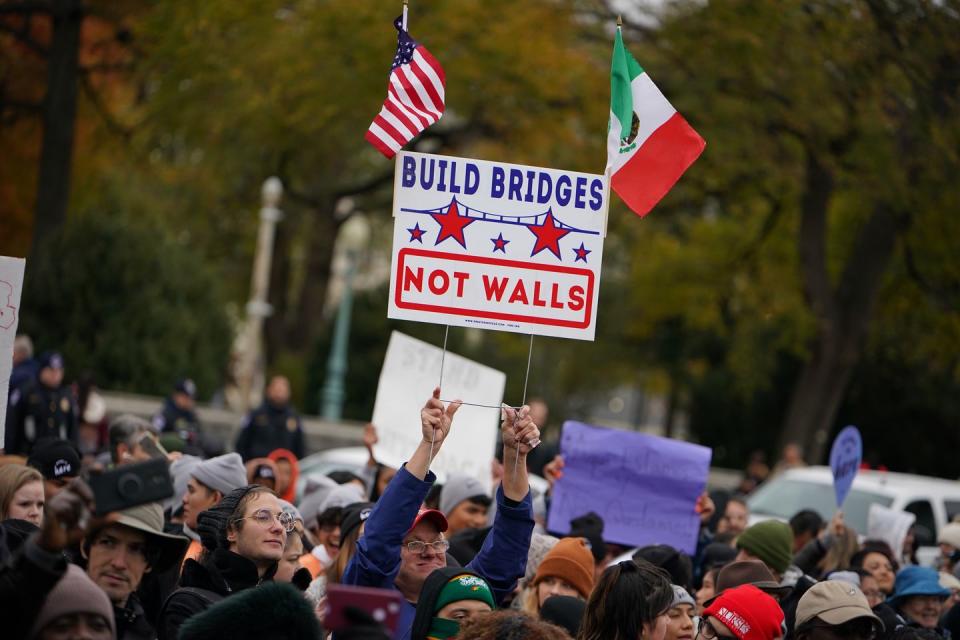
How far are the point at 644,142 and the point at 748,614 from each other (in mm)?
2818

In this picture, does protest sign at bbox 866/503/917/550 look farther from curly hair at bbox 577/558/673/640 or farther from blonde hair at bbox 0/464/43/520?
blonde hair at bbox 0/464/43/520

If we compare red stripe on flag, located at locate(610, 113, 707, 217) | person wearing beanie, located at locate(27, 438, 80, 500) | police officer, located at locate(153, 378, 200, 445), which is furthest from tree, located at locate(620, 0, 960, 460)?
person wearing beanie, located at locate(27, 438, 80, 500)

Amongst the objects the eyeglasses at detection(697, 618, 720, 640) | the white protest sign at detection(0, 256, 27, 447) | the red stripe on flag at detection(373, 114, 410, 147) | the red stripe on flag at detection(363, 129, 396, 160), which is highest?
the red stripe on flag at detection(373, 114, 410, 147)

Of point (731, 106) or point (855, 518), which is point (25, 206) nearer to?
point (731, 106)

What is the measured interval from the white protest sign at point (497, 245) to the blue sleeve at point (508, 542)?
0.92m

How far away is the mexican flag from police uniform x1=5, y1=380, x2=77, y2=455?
6.62 metres

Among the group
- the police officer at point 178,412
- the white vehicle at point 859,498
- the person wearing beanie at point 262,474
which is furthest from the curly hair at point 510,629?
the white vehicle at point 859,498

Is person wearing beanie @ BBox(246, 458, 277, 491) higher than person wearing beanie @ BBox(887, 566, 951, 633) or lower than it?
higher

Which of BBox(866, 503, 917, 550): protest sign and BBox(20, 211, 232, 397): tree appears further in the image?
BBox(20, 211, 232, 397): tree

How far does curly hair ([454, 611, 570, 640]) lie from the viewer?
4418 millimetres

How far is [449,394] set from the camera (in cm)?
995

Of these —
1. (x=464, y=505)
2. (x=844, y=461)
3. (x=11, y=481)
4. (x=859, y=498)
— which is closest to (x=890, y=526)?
(x=844, y=461)

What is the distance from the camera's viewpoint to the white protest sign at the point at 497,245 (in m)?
6.45

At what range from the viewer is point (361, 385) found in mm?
28219
